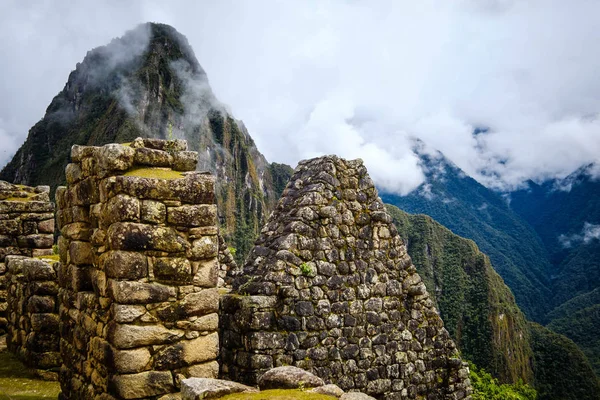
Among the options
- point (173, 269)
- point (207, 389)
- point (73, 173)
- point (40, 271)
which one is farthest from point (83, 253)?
point (40, 271)

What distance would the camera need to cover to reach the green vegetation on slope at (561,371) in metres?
93.6

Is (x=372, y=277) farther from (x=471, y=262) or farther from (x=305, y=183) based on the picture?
(x=471, y=262)

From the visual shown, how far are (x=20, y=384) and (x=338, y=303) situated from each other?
4182 mm

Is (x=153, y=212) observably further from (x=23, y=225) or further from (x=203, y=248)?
(x=23, y=225)

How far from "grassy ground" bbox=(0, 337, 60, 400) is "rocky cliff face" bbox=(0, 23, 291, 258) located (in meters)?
112

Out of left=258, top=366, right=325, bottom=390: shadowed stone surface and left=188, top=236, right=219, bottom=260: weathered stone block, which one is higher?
left=188, top=236, right=219, bottom=260: weathered stone block

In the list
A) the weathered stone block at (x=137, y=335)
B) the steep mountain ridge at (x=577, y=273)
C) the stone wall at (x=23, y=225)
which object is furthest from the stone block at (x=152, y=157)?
the steep mountain ridge at (x=577, y=273)

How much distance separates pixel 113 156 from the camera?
4082 millimetres

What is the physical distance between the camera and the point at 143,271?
3889 mm

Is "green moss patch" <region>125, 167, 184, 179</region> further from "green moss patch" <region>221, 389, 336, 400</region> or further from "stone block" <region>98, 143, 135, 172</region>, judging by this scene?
"green moss patch" <region>221, 389, 336, 400</region>

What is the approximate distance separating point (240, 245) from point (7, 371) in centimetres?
11744

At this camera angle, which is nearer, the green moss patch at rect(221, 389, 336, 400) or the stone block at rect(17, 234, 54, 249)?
the green moss patch at rect(221, 389, 336, 400)

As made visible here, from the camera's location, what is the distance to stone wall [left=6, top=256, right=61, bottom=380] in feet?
20.9

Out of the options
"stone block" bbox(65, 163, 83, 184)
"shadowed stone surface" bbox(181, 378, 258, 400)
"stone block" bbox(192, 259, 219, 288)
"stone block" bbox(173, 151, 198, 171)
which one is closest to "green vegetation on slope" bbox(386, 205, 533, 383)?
"stone block" bbox(192, 259, 219, 288)
